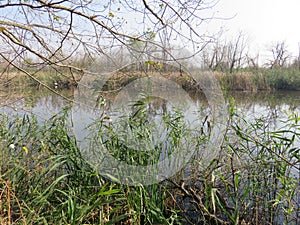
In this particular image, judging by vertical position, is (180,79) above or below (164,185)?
above

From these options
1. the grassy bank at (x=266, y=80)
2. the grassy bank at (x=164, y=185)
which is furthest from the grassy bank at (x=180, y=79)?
the grassy bank at (x=164, y=185)

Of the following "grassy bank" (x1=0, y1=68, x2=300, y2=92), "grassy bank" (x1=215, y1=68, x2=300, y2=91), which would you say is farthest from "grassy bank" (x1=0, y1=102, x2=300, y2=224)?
"grassy bank" (x1=215, y1=68, x2=300, y2=91)

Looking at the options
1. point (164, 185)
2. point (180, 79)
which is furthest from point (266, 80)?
point (164, 185)

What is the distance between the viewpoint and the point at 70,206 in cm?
118

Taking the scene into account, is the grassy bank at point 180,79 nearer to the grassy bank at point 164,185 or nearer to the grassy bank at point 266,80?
the grassy bank at point 266,80

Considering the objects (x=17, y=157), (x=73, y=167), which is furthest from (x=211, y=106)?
(x=17, y=157)

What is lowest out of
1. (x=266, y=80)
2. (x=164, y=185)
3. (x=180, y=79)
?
(x=164, y=185)

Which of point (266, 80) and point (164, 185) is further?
point (266, 80)

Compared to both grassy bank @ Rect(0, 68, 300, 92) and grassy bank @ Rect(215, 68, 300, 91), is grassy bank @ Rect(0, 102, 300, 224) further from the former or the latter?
grassy bank @ Rect(215, 68, 300, 91)

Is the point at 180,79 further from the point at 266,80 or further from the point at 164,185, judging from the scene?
the point at 266,80

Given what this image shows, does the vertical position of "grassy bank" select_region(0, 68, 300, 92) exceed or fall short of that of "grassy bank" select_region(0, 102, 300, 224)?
it exceeds it

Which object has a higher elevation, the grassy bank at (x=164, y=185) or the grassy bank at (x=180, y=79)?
the grassy bank at (x=180, y=79)

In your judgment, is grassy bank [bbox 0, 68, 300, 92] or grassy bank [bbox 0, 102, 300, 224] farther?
grassy bank [bbox 0, 68, 300, 92]

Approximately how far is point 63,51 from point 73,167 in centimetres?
108
